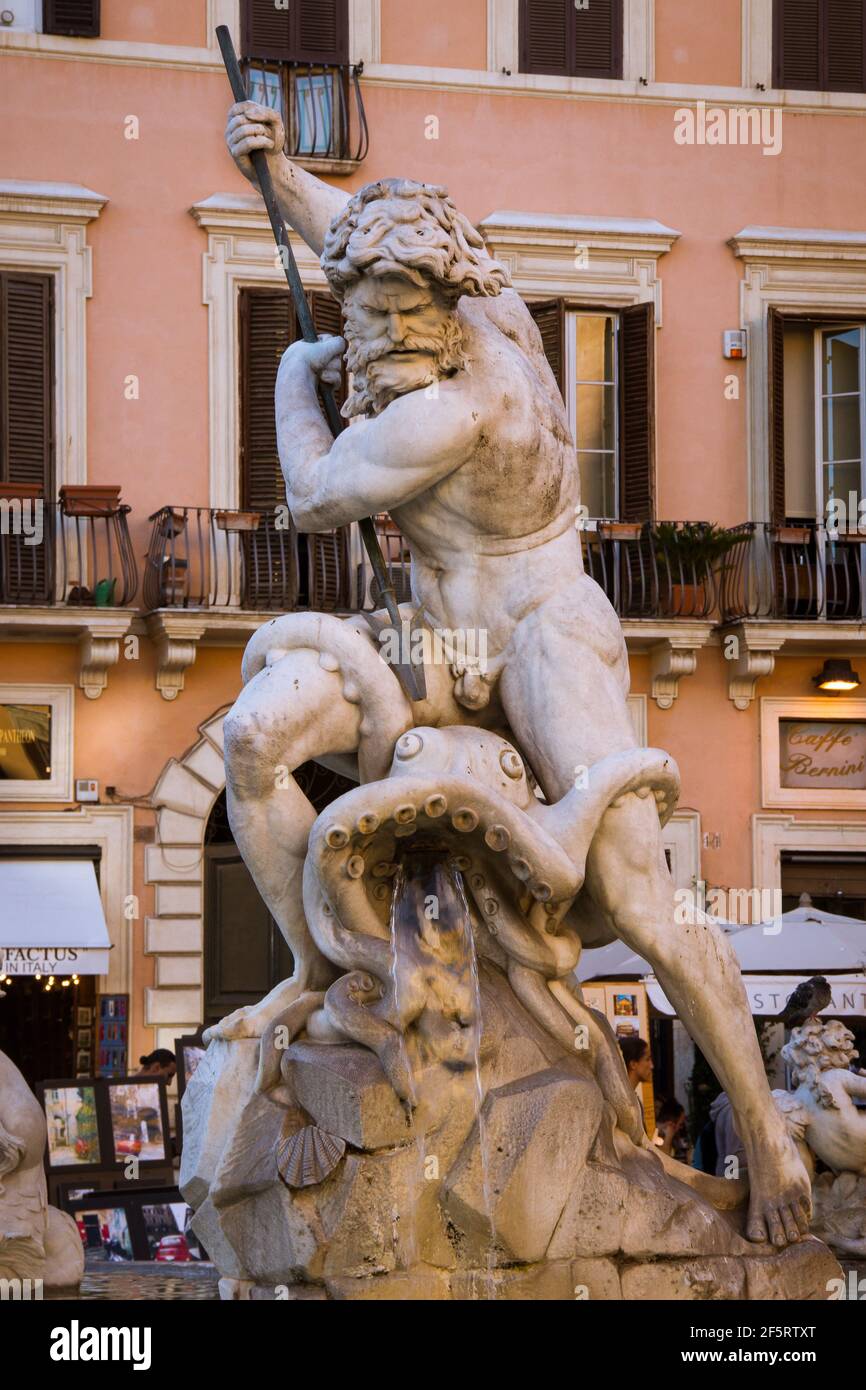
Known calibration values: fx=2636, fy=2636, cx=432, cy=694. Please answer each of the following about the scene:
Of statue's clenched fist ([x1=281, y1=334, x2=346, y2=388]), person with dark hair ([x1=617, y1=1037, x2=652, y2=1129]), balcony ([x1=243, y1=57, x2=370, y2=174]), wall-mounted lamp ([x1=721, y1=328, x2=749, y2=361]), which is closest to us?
statue's clenched fist ([x1=281, y1=334, x2=346, y2=388])

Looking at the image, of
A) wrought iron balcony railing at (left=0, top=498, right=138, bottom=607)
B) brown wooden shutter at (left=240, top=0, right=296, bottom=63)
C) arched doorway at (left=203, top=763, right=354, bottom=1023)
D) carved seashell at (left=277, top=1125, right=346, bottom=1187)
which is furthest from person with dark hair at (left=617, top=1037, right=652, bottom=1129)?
brown wooden shutter at (left=240, top=0, right=296, bottom=63)

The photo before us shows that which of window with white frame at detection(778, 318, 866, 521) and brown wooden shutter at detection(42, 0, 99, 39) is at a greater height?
brown wooden shutter at detection(42, 0, 99, 39)

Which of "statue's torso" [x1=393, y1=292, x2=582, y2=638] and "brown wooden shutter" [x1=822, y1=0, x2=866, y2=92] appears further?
"brown wooden shutter" [x1=822, y1=0, x2=866, y2=92]

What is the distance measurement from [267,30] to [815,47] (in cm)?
454

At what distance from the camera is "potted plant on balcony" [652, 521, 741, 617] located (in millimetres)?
20078

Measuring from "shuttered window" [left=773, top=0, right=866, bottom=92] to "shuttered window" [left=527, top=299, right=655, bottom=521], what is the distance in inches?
101

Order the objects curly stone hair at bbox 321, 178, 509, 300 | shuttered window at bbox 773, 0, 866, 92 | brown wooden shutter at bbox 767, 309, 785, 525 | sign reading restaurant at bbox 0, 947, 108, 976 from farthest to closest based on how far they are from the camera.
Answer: shuttered window at bbox 773, 0, 866, 92 → brown wooden shutter at bbox 767, 309, 785, 525 → sign reading restaurant at bbox 0, 947, 108, 976 → curly stone hair at bbox 321, 178, 509, 300

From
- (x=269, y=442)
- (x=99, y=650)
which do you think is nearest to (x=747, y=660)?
(x=269, y=442)

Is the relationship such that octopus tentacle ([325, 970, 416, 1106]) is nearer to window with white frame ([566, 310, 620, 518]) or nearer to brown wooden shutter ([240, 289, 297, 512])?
brown wooden shutter ([240, 289, 297, 512])

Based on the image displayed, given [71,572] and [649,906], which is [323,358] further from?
[71,572]
